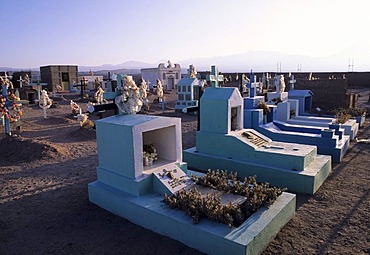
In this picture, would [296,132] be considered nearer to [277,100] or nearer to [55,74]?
[277,100]

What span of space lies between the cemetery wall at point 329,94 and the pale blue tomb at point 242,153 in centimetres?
1090

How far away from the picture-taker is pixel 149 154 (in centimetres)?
667

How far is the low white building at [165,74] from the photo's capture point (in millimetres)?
40469

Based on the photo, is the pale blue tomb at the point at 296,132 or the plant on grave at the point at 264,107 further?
the plant on grave at the point at 264,107

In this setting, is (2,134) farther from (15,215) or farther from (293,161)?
(293,161)

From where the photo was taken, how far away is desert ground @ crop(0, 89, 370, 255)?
5000 mm

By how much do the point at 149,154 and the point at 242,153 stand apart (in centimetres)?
287

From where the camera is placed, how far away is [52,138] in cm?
1359

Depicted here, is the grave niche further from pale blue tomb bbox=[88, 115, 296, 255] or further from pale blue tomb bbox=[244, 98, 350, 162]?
pale blue tomb bbox=[244, 98, 350, 162]

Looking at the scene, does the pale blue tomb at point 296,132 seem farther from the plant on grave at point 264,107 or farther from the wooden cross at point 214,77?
the wooden cross at point 214,77

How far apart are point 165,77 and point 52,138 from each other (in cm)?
2862

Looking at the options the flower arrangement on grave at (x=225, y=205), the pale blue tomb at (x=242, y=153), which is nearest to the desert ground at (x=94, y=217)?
the pale blue tomb at (x=242, y=153)

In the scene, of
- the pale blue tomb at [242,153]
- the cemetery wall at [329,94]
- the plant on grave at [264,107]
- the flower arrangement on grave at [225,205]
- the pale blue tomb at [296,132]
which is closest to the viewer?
the flower arrangement on grave at [225,205]

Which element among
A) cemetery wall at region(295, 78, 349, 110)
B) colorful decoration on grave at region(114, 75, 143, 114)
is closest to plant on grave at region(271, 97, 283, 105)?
cemetery wall at region(295, 78, 349, 110)
